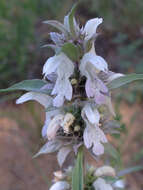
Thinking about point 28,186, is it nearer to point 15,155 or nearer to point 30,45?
point 15,155

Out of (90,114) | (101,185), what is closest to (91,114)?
(90,114)

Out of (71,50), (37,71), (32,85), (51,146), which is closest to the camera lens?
(71,50)

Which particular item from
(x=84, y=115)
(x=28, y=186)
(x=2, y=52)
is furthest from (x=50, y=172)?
(x=84, y=115)

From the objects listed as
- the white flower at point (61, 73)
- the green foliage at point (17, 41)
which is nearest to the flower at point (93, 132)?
the white flower at point (61, 73)

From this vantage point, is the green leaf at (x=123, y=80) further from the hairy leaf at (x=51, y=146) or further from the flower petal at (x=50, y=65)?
the hairy leaf at (x=51, y=146)

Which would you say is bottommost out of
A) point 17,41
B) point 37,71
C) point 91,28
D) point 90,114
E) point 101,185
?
point 101,185

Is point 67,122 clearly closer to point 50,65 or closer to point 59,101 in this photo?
point 59,101

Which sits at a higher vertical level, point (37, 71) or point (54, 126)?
point (37, 71)

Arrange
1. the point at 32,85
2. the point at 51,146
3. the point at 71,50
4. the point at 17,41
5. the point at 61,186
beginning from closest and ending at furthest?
the point at 71,50 → the point at 32,85 → the point at 51,146 → the point at 61,186 → the point at 17,41
